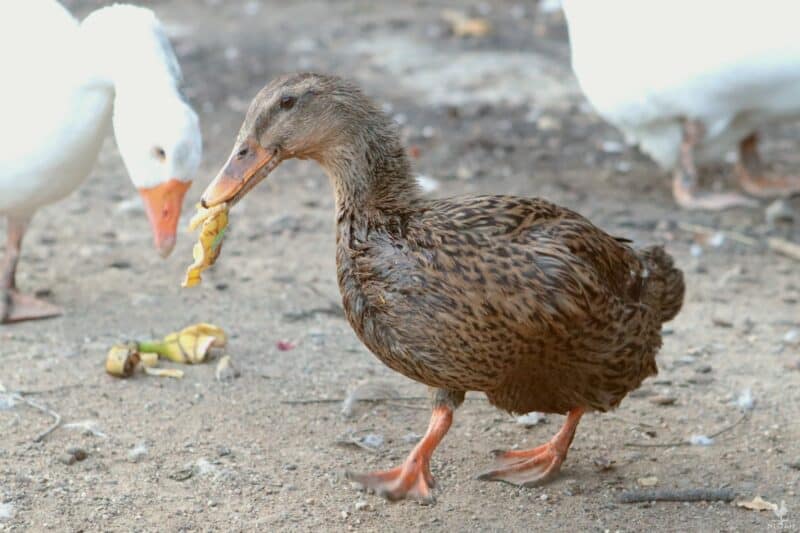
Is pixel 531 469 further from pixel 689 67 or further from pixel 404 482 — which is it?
pixel 689 67

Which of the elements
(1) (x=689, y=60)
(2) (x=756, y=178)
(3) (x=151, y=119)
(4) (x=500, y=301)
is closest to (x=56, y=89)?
(3) (x=151, y=119)

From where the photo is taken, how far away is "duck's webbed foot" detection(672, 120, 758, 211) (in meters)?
6.56

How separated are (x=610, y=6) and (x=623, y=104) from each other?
496 mm

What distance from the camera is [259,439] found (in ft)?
13.1

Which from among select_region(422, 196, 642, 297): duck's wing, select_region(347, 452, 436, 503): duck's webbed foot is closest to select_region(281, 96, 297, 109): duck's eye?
select_region(422, 196, 642, 297): duck's wing

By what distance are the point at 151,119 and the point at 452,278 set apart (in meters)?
1.59

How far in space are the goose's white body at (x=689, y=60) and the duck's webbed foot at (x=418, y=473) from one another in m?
2.99

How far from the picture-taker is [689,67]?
6.02 metres

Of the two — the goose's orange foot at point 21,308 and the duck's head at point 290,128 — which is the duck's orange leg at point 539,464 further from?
the goose's orange foot at point 21,308

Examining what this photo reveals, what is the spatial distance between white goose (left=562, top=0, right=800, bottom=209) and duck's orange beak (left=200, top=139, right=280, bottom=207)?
10.2 feet

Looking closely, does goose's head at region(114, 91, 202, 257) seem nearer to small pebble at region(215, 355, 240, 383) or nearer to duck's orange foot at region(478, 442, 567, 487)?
small pebble at region(215, 355, 240, 383)

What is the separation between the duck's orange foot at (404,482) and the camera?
3431 mm

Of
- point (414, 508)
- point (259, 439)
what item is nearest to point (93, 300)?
point (259, 439)

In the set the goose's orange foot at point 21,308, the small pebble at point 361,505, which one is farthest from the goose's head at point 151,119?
the small pebble at point 361,505
